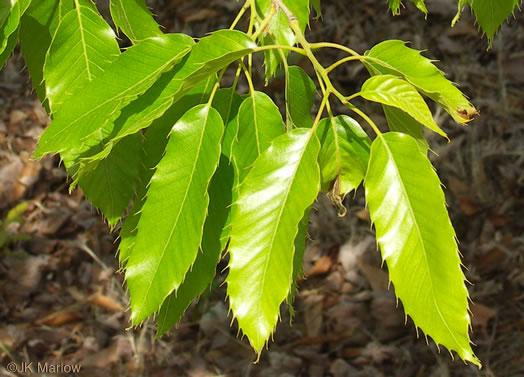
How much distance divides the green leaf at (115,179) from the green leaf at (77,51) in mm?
97

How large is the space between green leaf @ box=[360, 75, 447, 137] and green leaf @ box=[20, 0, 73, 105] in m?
0.44

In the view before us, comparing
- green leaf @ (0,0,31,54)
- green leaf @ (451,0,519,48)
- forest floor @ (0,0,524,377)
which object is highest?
green leaf @ (0,0,31,54)

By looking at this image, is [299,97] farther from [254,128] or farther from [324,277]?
[324,277]

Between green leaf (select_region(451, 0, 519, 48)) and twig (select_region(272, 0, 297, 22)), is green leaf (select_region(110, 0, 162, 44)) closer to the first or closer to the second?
twig (select_region(272, 0, 297, 22))

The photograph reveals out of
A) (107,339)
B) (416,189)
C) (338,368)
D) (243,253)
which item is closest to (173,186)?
(243,253)

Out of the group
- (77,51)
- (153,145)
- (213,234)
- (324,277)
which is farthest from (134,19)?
(324,277)

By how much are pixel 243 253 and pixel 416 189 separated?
0.61ft

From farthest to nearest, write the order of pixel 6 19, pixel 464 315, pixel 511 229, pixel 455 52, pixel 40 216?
pixel 455 52 → pixel 40 216 → pixel 511 229 → pixel 6 19 → pixel 464 315

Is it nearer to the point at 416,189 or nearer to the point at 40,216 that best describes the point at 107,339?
the point at 40,216

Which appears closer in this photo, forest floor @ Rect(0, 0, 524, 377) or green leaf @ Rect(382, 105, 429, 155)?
green leaf @ Rect(382, 105, 429, 155)

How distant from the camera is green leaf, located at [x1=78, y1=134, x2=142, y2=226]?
800mm

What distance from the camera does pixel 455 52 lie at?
122 inches

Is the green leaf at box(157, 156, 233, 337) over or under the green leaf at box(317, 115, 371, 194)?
under

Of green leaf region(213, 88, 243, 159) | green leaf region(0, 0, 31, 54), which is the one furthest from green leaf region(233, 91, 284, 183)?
green leaf region(0, 0, 31, 54)
